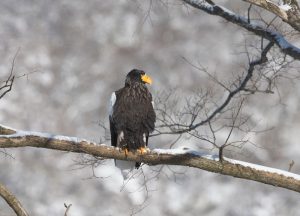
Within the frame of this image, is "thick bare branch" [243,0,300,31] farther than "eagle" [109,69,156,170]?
No

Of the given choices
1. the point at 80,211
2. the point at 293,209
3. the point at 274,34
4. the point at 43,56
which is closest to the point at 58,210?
the point at 80,211

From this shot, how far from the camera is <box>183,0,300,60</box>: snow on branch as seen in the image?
7.36 m

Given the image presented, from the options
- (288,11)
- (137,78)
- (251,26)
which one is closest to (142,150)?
(137,78)

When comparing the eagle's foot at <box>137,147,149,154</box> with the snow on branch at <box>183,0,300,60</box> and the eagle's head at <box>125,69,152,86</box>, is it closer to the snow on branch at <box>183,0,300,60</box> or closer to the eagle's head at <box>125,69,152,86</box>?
the eagle's head at <box>125,69,152,86</box>

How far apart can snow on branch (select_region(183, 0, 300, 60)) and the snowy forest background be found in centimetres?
975

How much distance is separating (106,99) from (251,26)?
73.5ft

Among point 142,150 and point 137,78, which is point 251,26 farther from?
point 142,150

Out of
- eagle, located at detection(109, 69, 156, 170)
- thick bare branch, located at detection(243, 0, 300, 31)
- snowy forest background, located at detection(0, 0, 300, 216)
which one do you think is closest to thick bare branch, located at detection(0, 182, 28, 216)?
eagle, located at detection(109, 69, 156, 170)

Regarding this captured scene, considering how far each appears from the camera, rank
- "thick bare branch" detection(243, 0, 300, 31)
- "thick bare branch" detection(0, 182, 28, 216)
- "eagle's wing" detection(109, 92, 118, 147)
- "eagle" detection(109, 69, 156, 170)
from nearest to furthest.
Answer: "thick bare branch" detection(0, 182, 28, 216) < "thick bare branch" detection(243, 0, 300, 31) < "eagle" detection(109, 69, 156, 170) < "eagle's wing" detection(109, 92, 118, 147)

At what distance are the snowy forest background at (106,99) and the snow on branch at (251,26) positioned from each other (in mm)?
9749

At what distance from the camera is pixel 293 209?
21.7m

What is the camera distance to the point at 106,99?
98.4 feet

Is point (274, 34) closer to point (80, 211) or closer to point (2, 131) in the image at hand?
point (2, 131)

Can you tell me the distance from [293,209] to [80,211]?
577 cm
